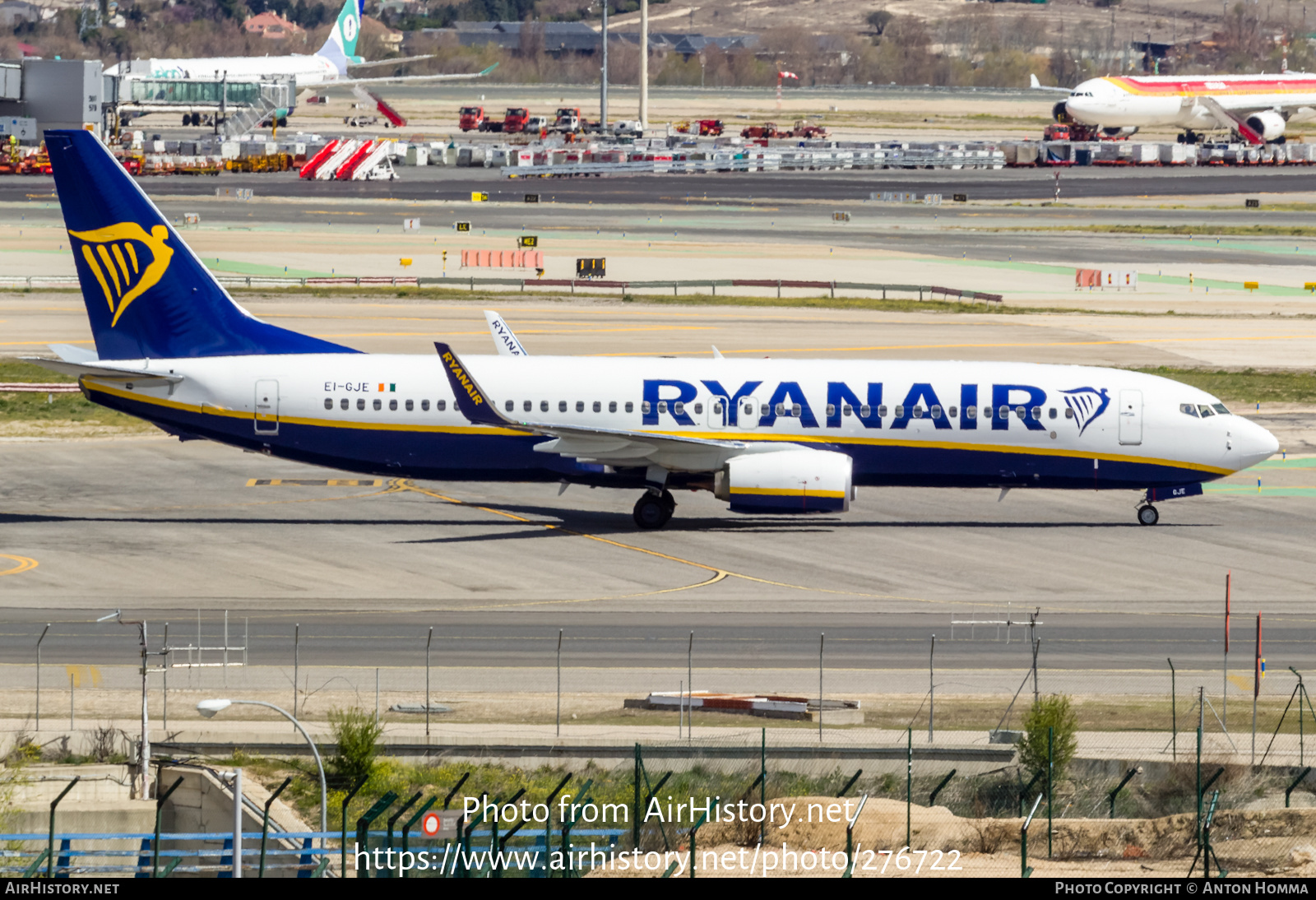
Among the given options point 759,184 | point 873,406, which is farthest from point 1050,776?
point 759,184

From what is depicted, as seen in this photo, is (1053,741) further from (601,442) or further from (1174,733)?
(601,442)

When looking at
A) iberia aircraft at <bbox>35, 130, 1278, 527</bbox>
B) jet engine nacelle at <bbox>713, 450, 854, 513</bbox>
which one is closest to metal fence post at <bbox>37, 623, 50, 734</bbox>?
iberia aircraft at <bbox>35, 130, 1278, 527</bbox>

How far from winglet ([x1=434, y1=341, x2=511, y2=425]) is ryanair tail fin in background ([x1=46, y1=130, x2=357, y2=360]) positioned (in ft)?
23.9

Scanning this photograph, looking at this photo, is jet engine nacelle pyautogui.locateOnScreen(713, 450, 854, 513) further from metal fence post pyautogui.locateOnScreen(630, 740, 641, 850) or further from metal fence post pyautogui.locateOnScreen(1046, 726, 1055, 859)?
metal fence post pyautogui.locateOnScreen(630, 740, 641, 850)

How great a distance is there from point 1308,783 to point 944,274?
8422cm

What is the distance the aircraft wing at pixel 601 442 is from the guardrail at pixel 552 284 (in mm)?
50418

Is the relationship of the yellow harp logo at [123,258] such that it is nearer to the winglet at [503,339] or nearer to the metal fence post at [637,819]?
the winglet at [503,339]

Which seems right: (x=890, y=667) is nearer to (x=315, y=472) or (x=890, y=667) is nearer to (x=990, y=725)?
(x=990, y=725)

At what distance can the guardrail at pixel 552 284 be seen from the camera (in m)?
103

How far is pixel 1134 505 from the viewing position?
193ft

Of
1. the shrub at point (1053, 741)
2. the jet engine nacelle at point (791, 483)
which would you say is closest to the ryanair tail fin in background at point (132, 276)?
the jet engine nacelle at point (791, 483)

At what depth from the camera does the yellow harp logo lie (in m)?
53.2

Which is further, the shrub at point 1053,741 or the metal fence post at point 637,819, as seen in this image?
the shrub at point 1053,741

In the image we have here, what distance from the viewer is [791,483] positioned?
169ft
